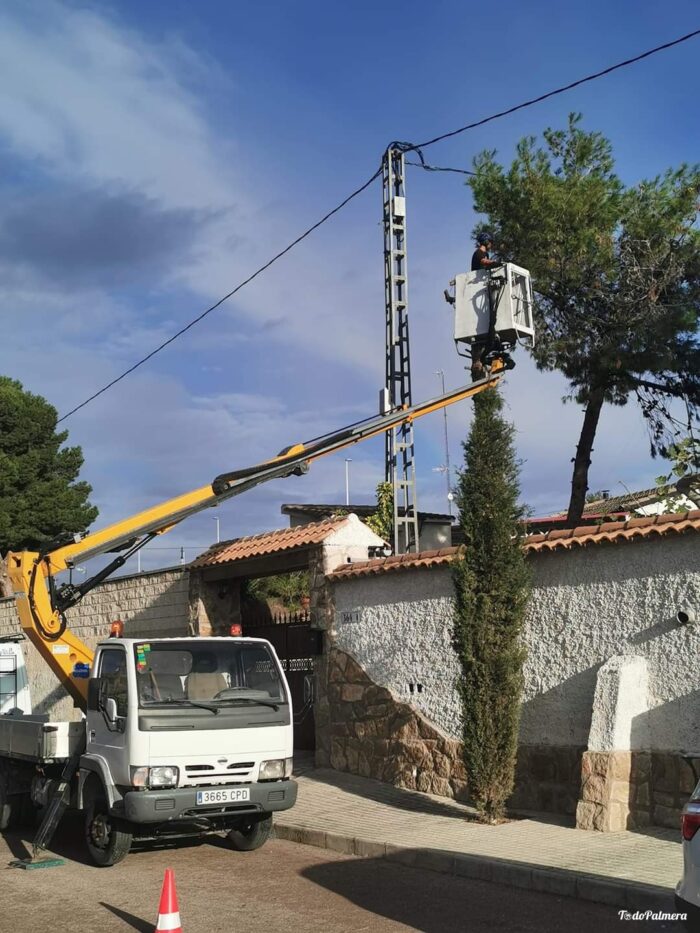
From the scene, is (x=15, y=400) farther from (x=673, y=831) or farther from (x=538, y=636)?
(x=673, y=831)

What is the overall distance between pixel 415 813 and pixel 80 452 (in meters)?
28.2

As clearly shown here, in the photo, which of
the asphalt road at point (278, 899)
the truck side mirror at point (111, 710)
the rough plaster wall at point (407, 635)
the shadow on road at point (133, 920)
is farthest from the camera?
the rough plaster wall at point (407, 635)

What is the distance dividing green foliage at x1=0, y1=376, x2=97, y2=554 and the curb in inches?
998

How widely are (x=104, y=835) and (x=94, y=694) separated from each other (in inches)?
50.6

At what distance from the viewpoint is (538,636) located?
1056 cm

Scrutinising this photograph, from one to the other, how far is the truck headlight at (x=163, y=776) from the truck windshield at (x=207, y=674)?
22.8 inches

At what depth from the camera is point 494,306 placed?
518 inches

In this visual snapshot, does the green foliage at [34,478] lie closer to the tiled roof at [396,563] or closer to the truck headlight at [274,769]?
the tiled roof at [396,563]

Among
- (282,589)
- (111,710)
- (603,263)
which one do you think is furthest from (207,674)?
(282,589)

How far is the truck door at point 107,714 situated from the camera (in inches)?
332

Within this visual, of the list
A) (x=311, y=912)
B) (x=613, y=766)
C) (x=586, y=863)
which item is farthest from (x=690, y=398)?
(x=311, y=912)

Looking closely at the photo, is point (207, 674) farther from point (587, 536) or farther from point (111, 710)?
point (587, 536)

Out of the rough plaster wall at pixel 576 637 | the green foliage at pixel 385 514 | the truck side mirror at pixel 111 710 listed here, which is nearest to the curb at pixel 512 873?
the rough plaster wall at pixel 576 637

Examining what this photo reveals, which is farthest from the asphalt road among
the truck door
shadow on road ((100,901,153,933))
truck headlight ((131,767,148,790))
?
the truck door
